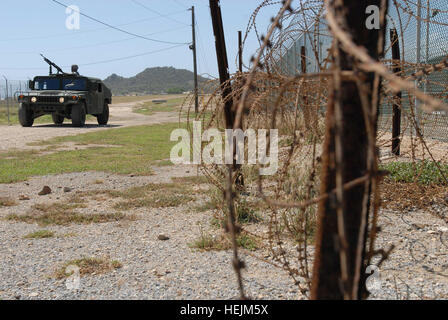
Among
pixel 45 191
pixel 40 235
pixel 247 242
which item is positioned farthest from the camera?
pixel 45 191

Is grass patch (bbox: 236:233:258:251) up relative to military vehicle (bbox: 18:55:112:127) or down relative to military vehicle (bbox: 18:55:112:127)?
down

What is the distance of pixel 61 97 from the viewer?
1623 centimetres

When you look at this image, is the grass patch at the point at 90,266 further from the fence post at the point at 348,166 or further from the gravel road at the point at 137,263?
the fence post at the point at 348,166

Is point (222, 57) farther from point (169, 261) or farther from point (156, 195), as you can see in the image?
point (169, 261)

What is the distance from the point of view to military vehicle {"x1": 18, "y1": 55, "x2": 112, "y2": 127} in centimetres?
1628

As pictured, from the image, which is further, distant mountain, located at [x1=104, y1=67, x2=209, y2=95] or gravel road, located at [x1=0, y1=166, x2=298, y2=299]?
distant mountain, located at [x1=104, y1=67, x2=209, y2=95]

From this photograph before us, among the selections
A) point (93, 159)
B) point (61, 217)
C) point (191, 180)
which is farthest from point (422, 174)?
point (93, 159)

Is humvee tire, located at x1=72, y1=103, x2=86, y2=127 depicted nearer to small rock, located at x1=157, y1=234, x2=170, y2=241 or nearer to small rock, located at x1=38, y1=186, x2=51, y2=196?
small rock, located at x1=38, y1=186, x2=51, y2=196

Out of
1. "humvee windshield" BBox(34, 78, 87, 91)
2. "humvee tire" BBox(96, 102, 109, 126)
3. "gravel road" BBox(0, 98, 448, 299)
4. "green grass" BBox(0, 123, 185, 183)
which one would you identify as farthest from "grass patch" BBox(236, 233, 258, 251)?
"humvee tire" BBox(96, 102, 109, 126)

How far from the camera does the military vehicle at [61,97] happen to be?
53.4ft

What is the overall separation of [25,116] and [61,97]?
1.97 meters

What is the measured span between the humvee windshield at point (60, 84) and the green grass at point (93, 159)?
5.19 meters

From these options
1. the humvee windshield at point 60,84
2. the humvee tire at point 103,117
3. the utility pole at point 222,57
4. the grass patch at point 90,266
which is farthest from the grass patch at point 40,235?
the humvee tire at point 103,117
